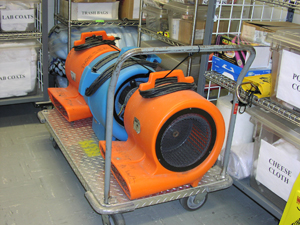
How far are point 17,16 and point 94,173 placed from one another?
4.77 ft

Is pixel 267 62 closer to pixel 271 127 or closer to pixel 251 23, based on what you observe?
pixel 251 23

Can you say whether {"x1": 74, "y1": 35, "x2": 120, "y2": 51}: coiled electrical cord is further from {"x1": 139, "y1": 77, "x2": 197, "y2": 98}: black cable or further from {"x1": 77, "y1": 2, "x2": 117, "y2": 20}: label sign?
{"x1": 139, "y1": 77, "x2": 197, "y2": 98}: black cable

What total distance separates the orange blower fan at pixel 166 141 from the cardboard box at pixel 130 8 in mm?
1532

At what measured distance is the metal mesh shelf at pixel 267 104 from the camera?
1.50 m

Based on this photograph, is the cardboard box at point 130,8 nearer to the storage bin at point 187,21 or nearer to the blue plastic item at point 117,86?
the storage bin at point 187,21

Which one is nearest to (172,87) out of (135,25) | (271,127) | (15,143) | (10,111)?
(271,127)

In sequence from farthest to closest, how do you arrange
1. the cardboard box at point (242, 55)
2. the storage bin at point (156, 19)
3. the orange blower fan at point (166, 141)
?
the storage bin at point (156, 19), the cardboard box at point (242, 55), the orange blower fan at point (166, 141)

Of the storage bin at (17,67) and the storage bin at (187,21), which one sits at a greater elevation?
the storage bin at (187,21)

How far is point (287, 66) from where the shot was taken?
1.51 metres

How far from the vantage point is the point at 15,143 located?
7.89ft

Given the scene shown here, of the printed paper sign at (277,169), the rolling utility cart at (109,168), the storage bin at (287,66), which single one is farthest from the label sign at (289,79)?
the printed paper sign at (277,169)

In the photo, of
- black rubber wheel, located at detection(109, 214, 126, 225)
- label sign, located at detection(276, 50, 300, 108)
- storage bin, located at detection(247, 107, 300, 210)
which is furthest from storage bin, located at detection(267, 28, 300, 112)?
black rubber wheel, located at detection(109, 214, 126, 225)

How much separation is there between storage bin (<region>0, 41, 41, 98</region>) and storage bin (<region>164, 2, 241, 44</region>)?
110 cm

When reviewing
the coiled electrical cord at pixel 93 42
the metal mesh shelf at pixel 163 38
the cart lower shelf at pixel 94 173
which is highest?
the metal mesh shelf at pixel 163 38
